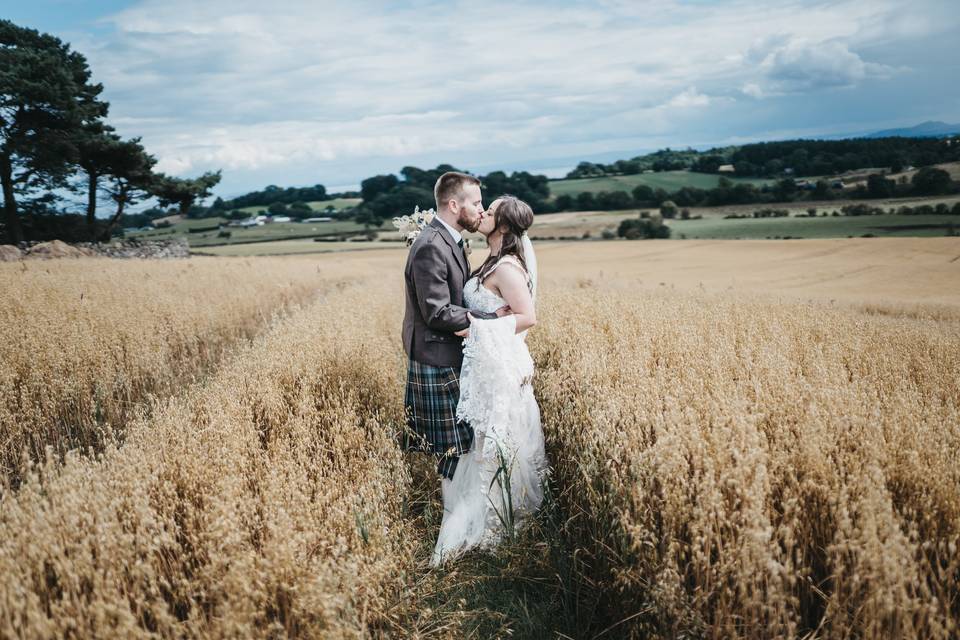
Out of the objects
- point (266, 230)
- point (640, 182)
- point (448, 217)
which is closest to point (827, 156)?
point (640, 182)

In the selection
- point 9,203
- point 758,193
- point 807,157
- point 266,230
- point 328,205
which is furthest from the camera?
point 328,205

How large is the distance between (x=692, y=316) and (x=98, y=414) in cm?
659

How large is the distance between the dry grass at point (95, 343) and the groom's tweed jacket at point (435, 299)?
6.26ft

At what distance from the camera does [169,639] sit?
2285mm

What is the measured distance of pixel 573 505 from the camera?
3.68m

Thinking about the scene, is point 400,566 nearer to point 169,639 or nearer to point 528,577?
point 528,577

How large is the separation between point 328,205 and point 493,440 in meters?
54.2

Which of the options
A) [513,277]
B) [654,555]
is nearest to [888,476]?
[654,555]

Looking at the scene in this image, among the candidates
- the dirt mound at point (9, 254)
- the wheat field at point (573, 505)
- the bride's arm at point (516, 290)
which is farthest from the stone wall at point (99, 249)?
the bride's arm at point (516, 290)

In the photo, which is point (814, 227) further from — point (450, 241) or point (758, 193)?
point (450, 241)

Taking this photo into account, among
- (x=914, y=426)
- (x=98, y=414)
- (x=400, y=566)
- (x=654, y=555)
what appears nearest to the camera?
(x=654, y=555)

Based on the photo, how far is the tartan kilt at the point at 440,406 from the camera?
13.3ft

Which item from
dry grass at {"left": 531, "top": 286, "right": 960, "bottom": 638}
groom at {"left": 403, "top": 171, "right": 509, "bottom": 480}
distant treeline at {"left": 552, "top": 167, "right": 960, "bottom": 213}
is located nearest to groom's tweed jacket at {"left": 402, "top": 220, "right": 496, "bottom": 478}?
groom at {"left": 403, "top": 171, "right": 509, "bottom": 480}

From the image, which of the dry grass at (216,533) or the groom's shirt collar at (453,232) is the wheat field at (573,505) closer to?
the dry grass at (216,533)
